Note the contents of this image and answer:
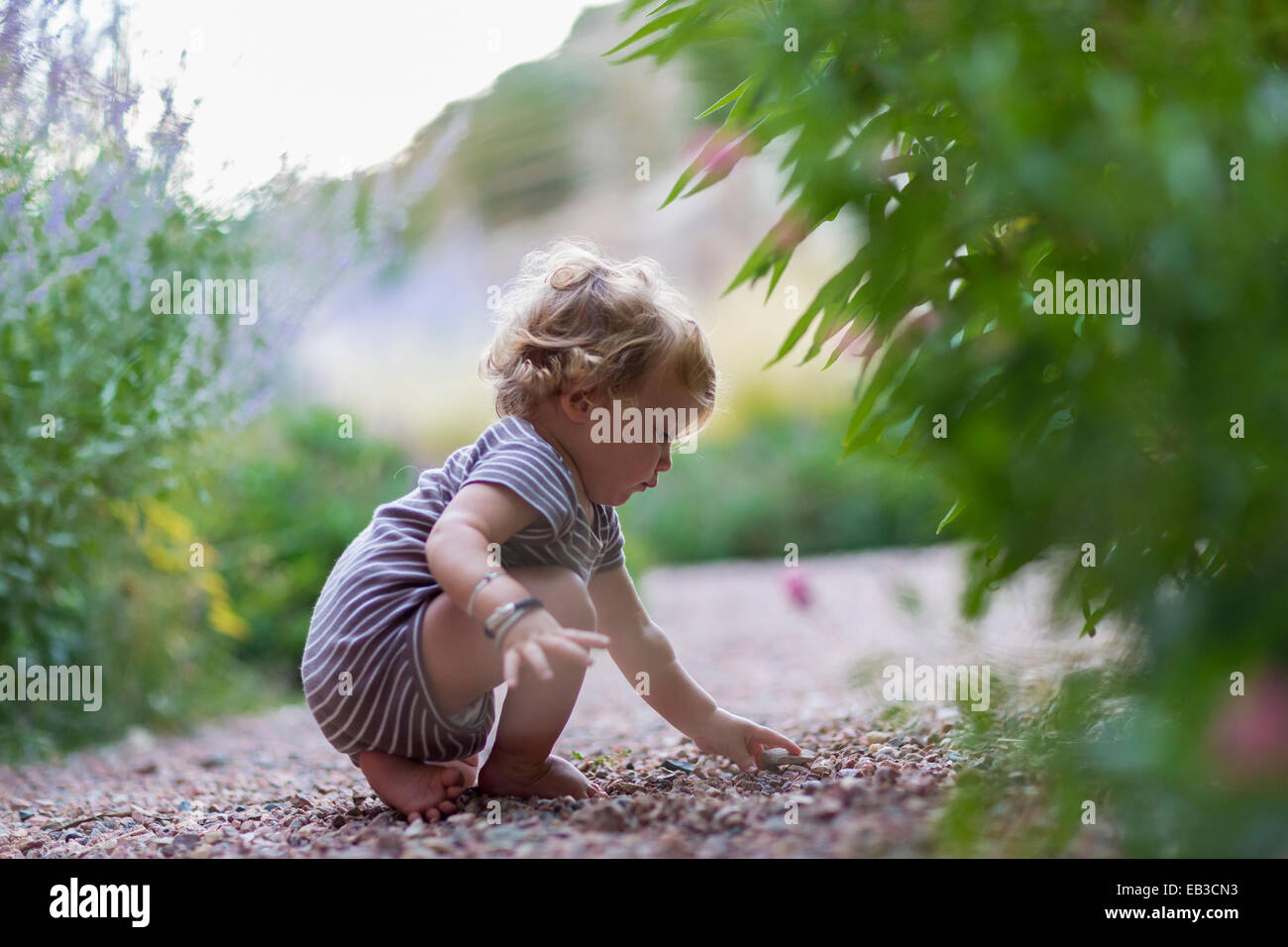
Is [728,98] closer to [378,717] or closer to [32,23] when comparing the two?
[378,717]

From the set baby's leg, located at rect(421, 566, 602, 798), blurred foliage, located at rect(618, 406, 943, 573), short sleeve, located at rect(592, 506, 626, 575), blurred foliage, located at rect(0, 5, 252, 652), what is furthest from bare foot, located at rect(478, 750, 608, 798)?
blurred foliage, located at rect(618, 406, 943, 573)

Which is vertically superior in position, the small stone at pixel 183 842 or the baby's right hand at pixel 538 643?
the baby's right hand at pixel 538 643

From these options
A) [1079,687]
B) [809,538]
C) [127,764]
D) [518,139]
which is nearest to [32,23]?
[127,764]

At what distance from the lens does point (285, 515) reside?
15.9 feet

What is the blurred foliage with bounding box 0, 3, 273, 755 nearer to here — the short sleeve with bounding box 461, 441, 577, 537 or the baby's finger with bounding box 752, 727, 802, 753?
the short sleeve with bounding box 461, 441, 577, 537

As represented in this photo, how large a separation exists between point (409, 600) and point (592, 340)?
1.54ft

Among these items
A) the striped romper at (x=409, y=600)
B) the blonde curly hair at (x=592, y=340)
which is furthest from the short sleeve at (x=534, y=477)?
the blonde curly hair at (x=592, y=340)

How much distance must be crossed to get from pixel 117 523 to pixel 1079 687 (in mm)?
2559

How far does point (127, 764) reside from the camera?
2594 mm

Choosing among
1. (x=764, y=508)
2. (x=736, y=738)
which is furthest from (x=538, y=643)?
(x=764, y=508)

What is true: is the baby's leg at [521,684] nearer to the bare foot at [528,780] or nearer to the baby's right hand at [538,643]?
the bare foot at [528,780]

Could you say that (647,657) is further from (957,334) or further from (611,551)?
(957,334)

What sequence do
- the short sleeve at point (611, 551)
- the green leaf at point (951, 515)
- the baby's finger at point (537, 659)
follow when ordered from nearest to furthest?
the baby's finger at point (537, 659) < the green leaf at point (951, 515) < the short sleeve at point (611, 551)

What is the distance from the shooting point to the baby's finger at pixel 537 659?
114 centimetres
